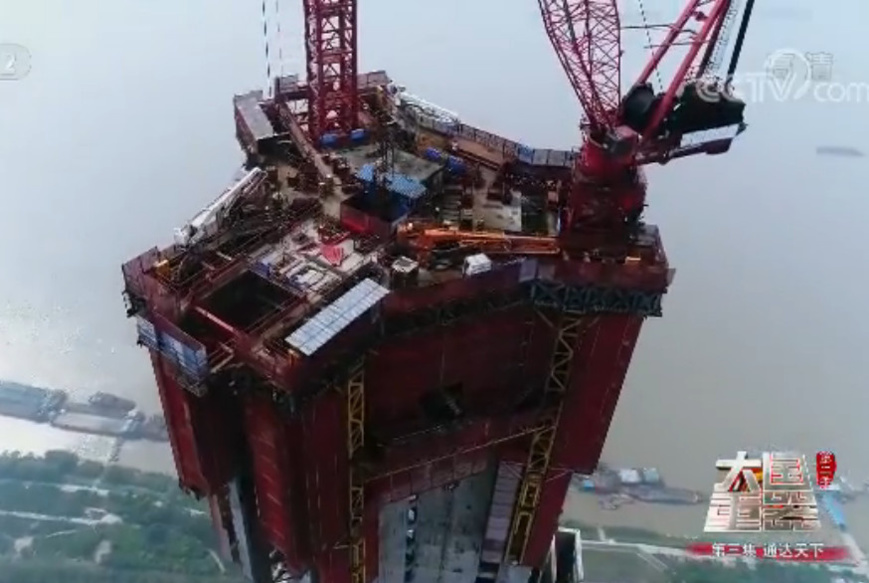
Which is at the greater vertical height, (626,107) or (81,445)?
(626,107)

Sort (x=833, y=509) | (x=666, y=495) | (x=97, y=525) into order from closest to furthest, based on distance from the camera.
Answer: (x=97, y=525) → (x=833, y=509) → (x=666, y=495)

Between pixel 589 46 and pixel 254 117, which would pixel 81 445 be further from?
pixel 589 46

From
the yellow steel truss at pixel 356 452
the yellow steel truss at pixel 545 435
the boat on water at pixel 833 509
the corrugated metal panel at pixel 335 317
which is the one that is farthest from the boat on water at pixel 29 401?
the boat on water at pixel 833 509

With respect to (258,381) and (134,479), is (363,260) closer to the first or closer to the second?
(258,381)

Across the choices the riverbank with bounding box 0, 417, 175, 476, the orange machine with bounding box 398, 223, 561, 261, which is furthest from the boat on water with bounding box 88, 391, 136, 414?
the orange machine with bounding box 398, 223, 561, 261

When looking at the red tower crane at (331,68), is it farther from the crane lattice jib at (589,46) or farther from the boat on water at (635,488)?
the boat on water at (635,488)

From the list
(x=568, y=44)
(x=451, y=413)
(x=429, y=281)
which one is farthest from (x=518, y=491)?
(x=568, y=44)

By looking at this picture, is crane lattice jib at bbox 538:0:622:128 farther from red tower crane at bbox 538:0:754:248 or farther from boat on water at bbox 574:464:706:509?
boat on water at bbox 574:464:706:509

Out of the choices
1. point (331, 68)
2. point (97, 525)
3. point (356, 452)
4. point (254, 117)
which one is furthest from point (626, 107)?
point (97, 525)
